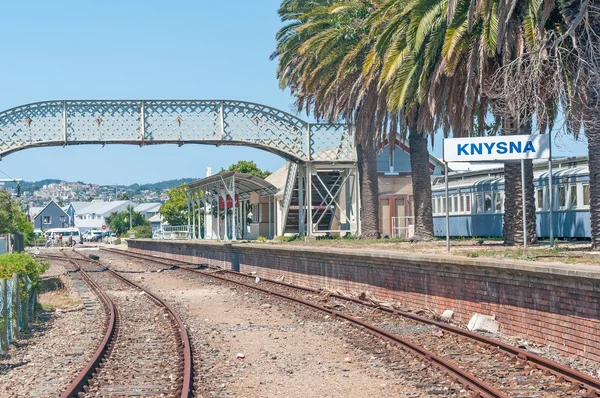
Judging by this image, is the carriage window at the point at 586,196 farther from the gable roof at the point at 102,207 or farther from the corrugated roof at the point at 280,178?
the gable roof at the point at 102,207

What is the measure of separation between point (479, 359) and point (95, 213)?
176 m

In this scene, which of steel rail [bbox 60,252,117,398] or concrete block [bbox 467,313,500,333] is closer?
steel rail [bbox 60,252,117,398]

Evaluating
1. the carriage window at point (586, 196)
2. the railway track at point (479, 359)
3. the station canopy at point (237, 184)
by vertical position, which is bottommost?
the railway track at point (479, 359)

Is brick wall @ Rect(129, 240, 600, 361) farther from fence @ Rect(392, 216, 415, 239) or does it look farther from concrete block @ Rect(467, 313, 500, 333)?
fence @ Rect(392, 216, 415, 239)

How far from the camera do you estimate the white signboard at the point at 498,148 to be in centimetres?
1934

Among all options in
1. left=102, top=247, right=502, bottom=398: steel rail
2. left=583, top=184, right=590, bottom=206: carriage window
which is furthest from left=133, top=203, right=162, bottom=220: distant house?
left=102, top=247, right=502, bottom=398: steel rail

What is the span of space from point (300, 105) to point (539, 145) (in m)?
20.8

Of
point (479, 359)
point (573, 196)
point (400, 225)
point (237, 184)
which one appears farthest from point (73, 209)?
point (479, 359)

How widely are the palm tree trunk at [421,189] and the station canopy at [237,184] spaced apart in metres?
13.3

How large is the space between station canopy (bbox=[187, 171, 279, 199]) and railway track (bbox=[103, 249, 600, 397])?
2492 cm

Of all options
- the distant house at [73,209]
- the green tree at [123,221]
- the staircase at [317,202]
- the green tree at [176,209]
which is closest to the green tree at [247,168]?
the green tree at [176,209]

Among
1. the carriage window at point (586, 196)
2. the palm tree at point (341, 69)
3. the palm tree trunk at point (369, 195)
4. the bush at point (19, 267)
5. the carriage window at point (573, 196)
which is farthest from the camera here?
the palm tree trunk at point (369, 195)

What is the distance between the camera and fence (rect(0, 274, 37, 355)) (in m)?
13.8

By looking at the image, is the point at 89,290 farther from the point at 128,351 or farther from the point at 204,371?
the point at 204,371
